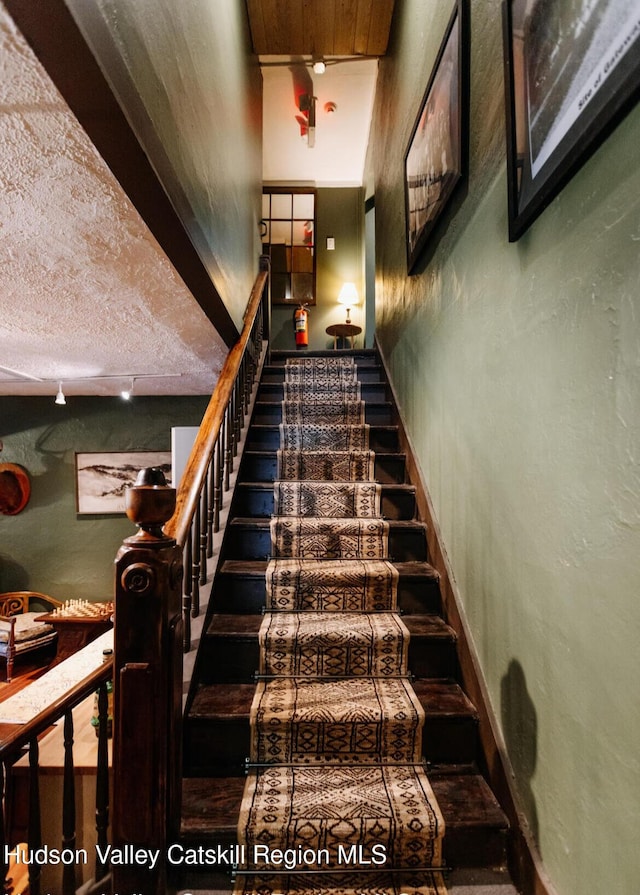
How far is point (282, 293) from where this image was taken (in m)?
6.26

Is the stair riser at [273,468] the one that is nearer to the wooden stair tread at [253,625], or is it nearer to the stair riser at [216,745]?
the wooden stair tread at [253,625]

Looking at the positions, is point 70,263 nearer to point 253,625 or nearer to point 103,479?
point 253,625

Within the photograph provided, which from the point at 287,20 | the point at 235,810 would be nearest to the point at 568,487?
the point at 235,810

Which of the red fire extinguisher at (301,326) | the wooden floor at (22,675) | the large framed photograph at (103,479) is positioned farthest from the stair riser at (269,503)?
the red fire extinguisher at (301,326)

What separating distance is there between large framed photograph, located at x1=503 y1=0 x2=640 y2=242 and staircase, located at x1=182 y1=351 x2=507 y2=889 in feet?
4.89

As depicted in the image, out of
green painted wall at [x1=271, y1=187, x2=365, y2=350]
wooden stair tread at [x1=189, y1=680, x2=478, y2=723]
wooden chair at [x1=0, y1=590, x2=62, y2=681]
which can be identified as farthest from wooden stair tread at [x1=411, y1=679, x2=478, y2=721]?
green painted wall at [x1=271, y1=187, x2=365, y2=350]

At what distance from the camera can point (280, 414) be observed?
340 cm

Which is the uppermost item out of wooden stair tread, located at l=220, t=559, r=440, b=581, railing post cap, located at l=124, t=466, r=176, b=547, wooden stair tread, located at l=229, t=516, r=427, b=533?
railing post cap, located at l=124, t=466, r=176, b=547

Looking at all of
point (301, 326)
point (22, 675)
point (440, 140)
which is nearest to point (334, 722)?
point (440, 140)

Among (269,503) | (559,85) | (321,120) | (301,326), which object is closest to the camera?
(559,85)

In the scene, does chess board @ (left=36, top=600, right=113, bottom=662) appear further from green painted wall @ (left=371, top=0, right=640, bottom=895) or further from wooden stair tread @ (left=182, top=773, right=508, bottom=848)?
green painted wall @ (left=371, top=0, right=640, bottom=895)

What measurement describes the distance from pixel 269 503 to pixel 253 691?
105 centimetres

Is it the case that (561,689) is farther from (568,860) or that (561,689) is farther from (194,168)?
(194,168)

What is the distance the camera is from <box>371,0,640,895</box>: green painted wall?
878 millimetres
